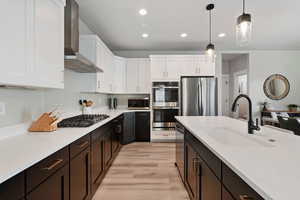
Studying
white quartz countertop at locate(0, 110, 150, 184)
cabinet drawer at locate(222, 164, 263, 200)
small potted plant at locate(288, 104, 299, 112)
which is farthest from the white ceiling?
cabinet drawer at locate(222, 164, 263, 200)

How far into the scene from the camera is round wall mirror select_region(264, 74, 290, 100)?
556 cm

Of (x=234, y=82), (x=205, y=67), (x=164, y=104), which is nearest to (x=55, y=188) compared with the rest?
(x=164, y=104)

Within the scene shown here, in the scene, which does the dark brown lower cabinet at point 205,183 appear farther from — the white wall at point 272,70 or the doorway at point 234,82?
the doorway at point 234,82

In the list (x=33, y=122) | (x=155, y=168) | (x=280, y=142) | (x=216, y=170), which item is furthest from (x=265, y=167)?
(x=155, y=168)

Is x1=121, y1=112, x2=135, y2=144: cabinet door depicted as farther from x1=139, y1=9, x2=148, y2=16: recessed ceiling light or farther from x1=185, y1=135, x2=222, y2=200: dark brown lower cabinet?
x1=185, y1=135, x2=222, y2=200: dark brown lower cabinet

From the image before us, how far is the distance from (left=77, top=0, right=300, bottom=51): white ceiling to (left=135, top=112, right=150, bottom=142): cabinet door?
2.03m

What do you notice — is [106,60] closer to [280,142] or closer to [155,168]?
[155,168]

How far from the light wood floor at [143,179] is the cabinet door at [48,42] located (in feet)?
5.02

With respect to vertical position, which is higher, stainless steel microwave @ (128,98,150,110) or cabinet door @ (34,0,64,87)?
cabinet door @ (34,0,64,87)

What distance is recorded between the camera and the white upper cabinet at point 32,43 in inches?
43.7

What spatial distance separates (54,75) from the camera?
1640mm

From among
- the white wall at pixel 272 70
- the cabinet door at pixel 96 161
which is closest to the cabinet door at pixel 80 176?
the cabinet door at pixel 96 161

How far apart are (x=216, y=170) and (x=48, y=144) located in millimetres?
1198

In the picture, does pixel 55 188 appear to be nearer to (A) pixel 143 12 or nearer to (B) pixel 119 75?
(A) pixel 143 12
